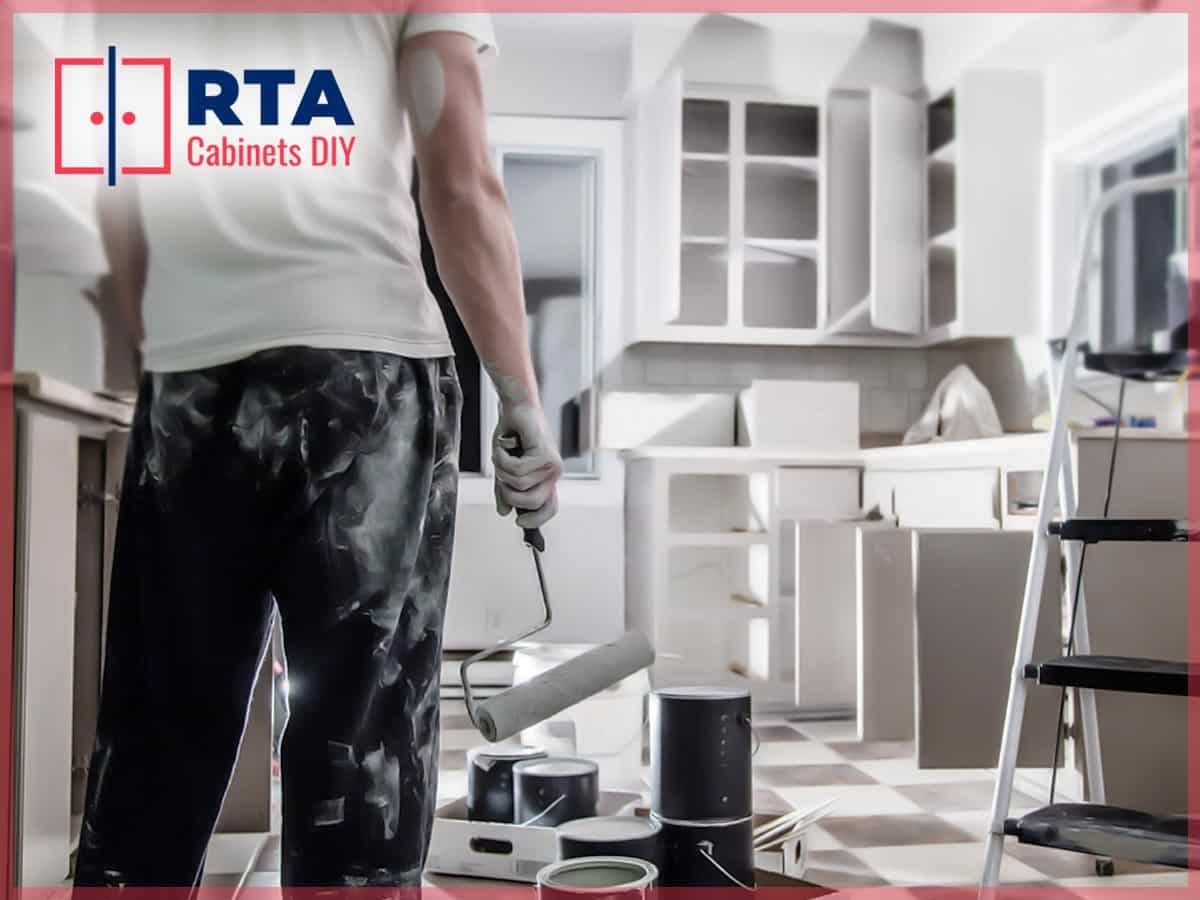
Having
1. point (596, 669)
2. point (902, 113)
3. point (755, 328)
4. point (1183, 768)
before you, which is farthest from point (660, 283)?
point (1183, 768)

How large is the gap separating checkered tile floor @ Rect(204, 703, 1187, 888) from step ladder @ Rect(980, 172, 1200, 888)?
95 mm

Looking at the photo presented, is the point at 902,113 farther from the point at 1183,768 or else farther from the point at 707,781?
the point at 707,781

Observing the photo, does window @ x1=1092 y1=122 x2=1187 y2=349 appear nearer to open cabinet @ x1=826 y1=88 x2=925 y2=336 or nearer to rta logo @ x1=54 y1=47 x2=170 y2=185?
open cabinet @ x1=826 y1=88 x2=925 y2=336

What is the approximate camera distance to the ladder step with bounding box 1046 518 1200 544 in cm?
138

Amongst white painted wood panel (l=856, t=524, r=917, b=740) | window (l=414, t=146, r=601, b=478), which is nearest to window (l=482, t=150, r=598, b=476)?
window (l=414, t=146, r=601, b=478)

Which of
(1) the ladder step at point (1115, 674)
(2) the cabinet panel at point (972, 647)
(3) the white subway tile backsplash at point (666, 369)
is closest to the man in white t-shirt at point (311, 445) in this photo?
(1) the ladder step at point (1115, 674)

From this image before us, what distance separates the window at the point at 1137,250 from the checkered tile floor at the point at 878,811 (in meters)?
0.85

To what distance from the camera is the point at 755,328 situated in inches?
90.2

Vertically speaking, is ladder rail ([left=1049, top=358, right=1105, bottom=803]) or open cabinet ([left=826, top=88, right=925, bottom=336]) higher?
Answer: open cabinet ([left=826, top=88, right=925, bottom=336])

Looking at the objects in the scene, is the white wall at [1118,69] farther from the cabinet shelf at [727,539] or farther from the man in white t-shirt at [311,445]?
the man in white t-shirt at [311,445]

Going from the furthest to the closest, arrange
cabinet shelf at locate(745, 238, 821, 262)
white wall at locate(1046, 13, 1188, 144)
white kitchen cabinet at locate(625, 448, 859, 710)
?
cabinet shelf at locate(745, 238, 821, 262) → white kitchen cabinet at locate(625, 448, 859, 710) → white wall at locate(1046, 13, 1188, 144)

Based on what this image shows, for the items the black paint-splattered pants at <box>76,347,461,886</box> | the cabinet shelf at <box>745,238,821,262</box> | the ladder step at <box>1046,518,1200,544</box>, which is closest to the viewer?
the black paint-splattered pants at <box>76,347,461,886</box>

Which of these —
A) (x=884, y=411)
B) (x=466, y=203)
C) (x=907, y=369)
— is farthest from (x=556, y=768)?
(x=907, y=369)

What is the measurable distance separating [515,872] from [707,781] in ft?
0.99
